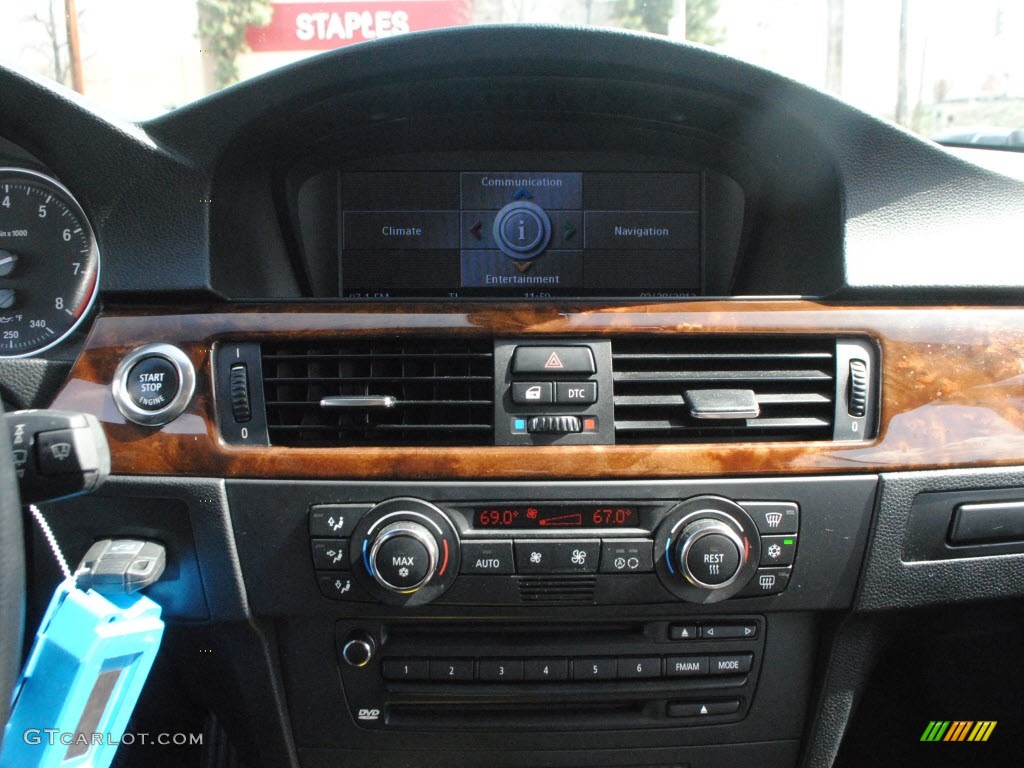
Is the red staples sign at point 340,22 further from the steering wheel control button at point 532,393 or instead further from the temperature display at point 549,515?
the temperature display at point 549,515

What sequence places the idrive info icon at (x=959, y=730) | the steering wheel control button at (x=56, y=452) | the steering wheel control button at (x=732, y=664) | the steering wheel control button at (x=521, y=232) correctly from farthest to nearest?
the idrive info icon at (x=959, y=730) < the steering wheel control button at (x=521, y=232) < the steering wheel control button at (x=732, y=664) < the steering wheel control button at (x=56, y=452)

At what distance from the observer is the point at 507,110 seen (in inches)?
66.3

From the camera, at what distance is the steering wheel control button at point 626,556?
1438 millimetres

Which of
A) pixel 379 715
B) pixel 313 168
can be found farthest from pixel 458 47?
pixel 379 715

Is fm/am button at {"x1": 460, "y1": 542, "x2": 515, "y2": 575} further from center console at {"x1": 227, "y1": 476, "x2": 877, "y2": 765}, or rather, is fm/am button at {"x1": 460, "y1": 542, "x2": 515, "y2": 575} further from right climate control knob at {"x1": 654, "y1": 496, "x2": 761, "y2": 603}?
right climate control knob at {"x1": 654, "y1": 496, "x2": 761, "y2": 603}

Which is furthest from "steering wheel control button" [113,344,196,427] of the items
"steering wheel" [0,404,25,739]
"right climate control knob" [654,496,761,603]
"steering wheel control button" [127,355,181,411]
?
"right climate control knob" [654,496,761,603]

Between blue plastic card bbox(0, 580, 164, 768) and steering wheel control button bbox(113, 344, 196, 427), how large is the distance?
328 mm

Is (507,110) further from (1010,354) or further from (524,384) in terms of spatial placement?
(1010,354)

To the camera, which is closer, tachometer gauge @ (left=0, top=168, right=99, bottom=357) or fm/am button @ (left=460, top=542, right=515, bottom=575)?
fm/am button @ (left=460, top=542, right=515, bottom=575)

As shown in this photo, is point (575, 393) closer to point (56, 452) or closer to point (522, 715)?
point (522, 715)

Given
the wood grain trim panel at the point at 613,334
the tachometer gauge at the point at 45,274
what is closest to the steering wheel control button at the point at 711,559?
the wood grain trim panel at the point at 613,334

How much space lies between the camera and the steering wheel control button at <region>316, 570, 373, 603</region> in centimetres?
145

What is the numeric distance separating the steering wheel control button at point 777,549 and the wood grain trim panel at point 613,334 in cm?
13

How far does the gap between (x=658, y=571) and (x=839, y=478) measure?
0.40m
